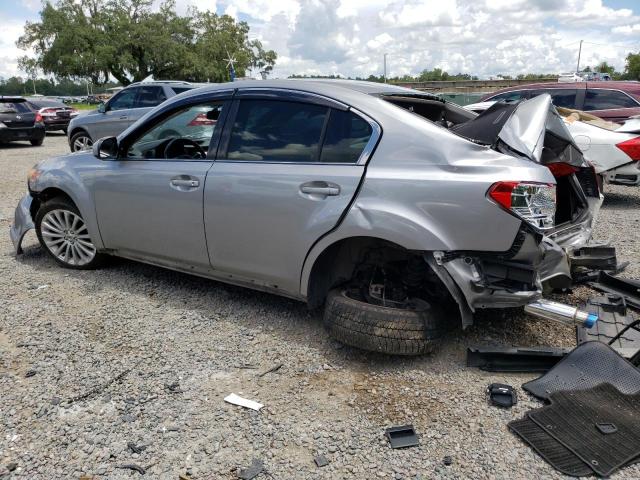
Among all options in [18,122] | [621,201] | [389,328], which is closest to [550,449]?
[389,328]

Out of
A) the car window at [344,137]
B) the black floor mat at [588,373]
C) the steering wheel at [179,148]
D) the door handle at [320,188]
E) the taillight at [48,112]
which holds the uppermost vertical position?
the car window at [344,137]

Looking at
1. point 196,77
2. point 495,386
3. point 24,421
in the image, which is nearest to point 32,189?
point 24,421

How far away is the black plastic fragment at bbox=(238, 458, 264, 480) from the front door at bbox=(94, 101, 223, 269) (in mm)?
1725

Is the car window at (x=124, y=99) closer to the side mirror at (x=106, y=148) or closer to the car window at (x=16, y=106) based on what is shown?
the car window at (x=16, y=106)

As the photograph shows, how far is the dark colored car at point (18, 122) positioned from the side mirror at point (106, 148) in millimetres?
14182

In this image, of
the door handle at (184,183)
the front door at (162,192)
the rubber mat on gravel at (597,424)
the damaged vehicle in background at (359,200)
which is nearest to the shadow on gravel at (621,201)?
the damaged vehicle in background at (359,200)

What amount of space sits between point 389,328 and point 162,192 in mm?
1981

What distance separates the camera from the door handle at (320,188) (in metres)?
3.12

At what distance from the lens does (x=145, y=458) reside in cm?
246

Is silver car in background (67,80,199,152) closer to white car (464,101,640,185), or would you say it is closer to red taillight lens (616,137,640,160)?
white car (464,101,640,185)

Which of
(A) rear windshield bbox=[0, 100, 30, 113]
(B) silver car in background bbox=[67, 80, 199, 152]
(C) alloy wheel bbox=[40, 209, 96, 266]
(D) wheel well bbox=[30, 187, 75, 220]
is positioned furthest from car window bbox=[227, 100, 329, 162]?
(A) rear windshield bbox=[0, 100, 30, 113]

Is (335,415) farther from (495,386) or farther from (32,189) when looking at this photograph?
(32,189)

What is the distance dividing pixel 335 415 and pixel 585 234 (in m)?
2.29

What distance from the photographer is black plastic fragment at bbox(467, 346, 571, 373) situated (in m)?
3.06
